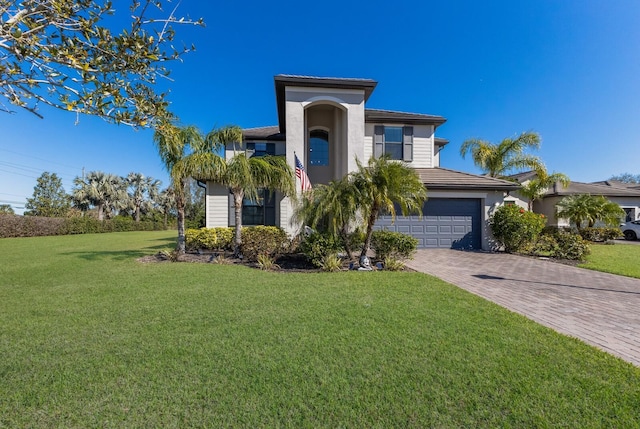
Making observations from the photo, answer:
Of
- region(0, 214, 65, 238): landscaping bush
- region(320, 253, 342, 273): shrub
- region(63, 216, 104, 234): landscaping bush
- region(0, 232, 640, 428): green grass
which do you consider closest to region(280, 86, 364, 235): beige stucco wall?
region(320, 253, 342, 273): shrub

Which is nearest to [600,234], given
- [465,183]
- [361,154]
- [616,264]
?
[616,264]

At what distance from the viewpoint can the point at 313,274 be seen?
25.0 ft

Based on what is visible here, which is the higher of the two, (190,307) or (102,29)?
(102,29)

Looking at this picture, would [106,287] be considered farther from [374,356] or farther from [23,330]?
[374,356]

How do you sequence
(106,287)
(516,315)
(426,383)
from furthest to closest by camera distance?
1. (106,287)
2. (516,315)
3. (426,383)

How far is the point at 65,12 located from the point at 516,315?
751 cm

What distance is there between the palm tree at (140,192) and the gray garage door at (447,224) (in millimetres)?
41808

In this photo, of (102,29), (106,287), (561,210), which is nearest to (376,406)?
(102,29)

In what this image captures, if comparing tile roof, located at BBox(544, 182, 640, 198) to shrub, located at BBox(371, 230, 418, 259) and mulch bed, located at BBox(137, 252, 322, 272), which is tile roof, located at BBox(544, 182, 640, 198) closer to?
shrub, located at BBox(371, 230, 418, 259)

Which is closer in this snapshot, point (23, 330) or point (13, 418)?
point (13, 418)

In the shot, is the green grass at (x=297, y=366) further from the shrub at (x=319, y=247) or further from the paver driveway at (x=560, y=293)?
the shrub at (x=319, y=247)

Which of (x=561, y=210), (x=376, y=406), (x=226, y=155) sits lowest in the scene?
(x=376, y=406)

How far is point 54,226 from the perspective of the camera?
26141 mm

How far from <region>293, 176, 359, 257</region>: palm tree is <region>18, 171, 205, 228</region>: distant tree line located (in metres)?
24.3
